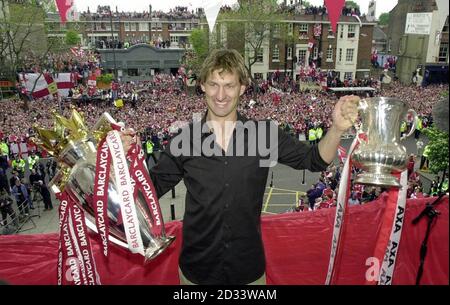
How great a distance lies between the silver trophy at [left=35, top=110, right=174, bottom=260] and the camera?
104 inches

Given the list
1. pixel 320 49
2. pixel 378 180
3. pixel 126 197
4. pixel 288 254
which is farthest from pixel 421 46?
pixel 126 197

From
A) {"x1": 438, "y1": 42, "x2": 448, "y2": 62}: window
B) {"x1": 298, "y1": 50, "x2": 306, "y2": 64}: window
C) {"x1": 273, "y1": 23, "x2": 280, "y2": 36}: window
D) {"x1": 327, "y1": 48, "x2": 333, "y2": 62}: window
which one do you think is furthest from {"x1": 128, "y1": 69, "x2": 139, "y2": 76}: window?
{"x1": 438, "y1": 42, "x2": 448, "y2": 62}: window

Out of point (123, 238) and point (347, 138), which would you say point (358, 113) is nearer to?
point (123, 238)

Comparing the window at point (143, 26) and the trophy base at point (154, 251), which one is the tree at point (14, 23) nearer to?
the trophy base at point (154, 251)

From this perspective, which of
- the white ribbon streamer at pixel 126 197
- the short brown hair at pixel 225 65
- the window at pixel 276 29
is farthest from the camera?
the window at pixel 276 29

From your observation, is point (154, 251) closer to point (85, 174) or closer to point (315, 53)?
point (85, 174)

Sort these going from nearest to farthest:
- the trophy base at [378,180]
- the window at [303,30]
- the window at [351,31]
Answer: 1. the trophy base at [378,180]
2. the window at [303,30]
3. the window at [351,31]

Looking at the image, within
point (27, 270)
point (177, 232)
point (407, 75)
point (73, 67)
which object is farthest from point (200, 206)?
point (407, 75)

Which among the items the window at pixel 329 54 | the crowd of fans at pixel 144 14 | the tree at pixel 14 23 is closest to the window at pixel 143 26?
the crowd of fans at pixel 144 14

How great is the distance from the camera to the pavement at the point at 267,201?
11.7 m

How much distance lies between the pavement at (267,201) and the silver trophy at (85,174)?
8540mm

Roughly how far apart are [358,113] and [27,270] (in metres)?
3.41

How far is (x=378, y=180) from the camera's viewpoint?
2.15 metres

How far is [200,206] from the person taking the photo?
235 centimetres
